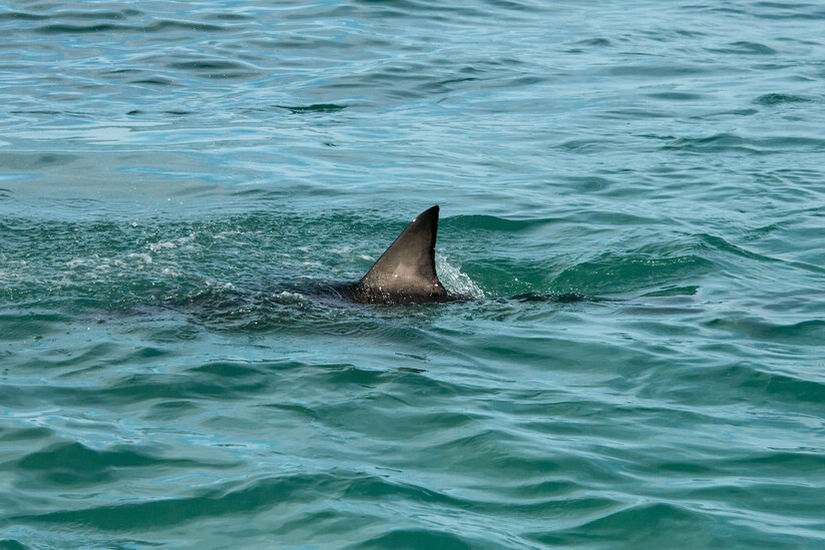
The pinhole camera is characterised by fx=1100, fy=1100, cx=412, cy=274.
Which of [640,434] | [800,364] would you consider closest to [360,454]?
[640,434]

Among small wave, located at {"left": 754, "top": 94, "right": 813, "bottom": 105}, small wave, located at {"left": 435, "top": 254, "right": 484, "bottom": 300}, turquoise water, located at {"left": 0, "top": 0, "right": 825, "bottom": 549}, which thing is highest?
small wave, located at {"left": 754, "top": 94, "right": 813, "bottom": 105}

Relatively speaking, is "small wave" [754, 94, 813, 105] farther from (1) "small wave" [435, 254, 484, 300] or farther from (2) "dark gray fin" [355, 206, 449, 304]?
(2) "dark gray fin" [355, 206, 449, 304]

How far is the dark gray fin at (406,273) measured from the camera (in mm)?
7301

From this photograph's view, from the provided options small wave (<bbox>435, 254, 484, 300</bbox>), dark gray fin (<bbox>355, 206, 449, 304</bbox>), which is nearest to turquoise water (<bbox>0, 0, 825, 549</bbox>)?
small wave (<bbox>435, 254, 484, 300</bbox>)

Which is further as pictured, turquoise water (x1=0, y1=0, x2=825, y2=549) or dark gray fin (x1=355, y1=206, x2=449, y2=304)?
dark gray fin (x1=355, y1=206, x2=449, y2=304)

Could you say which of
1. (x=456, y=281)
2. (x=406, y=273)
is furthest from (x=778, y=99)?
(x=406, y=273)

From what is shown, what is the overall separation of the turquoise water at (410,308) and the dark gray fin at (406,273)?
14 centimetres

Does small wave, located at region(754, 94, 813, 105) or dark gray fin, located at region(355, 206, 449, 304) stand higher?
small wave, located at region(754, 94, 813, 105)

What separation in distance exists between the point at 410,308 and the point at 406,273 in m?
0.24

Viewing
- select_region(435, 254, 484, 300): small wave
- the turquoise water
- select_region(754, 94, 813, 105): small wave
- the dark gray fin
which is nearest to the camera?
the turquoise water

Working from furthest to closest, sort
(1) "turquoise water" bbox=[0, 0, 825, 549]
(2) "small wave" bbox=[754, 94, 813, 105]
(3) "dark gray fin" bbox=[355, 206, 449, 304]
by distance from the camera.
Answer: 1. (2) "small wave" bbox=[754, 94, 813, 105]
2. (3) "dark gray fin" bbox=[355, 206, 449, 304]
3. (1) "turquoise water" bbox=[0, 0, 825, 549]

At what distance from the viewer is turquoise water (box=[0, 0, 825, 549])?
4.90 m

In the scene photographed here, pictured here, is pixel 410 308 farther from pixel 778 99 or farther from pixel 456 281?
pixel 778 99

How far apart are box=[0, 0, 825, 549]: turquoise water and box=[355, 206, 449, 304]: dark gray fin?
14 centimetres
